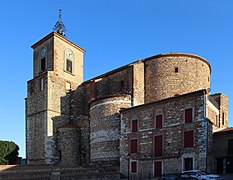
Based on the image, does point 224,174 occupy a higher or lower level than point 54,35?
lower

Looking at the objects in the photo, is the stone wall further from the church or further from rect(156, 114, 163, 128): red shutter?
rect(156, 114, 163, 128): red shutter

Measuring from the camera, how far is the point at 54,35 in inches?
1654

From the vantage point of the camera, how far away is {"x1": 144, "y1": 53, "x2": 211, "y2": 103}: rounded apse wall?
111ft

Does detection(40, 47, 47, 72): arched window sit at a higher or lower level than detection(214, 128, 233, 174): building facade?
higher

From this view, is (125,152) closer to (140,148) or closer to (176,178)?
(140,148)

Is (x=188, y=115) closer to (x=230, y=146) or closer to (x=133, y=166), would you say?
(x=230, y=146)

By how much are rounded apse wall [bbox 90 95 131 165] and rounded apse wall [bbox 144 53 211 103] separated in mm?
4057

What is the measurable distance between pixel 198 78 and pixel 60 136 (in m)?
20.1

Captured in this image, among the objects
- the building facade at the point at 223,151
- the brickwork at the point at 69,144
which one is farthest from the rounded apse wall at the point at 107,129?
the building facade at the point at 223,151

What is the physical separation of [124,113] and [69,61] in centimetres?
1795

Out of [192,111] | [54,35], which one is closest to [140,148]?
[192,111]

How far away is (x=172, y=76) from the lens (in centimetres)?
3416

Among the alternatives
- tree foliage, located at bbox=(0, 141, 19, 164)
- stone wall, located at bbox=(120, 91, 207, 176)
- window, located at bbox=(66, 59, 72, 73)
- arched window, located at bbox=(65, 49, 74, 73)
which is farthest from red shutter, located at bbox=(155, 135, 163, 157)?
tree foliage, located at bbox=(0, 141, 19, 164)

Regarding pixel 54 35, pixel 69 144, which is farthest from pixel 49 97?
pixel 54 35
